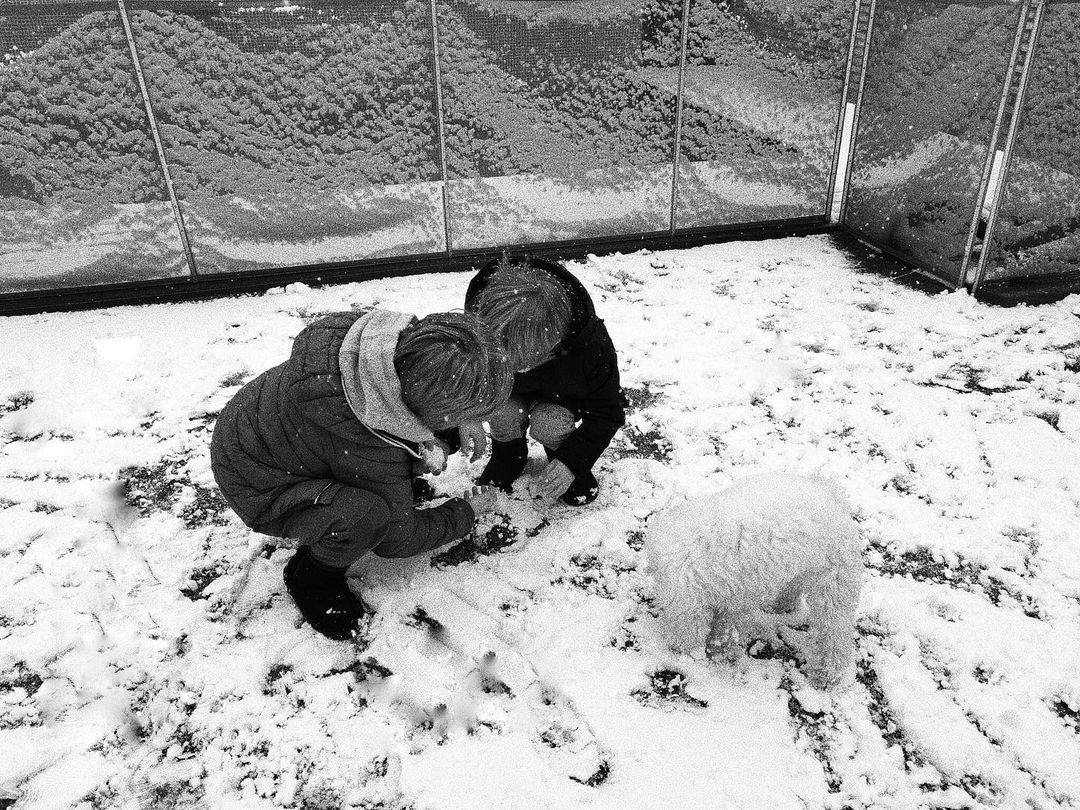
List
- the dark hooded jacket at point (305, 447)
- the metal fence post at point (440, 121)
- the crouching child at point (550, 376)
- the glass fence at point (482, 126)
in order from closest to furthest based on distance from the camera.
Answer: the dark hooded jacket at point (305, 447) → the crouching child at point (550, 376) → the glass fence at point (482, 126) → the metal fence post at point (440, 121)

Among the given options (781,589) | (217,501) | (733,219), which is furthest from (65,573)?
(733,219)

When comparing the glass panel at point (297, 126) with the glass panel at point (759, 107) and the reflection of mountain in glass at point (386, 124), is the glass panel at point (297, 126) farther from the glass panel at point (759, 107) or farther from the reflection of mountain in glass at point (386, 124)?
the glass panel at point (759, 107)

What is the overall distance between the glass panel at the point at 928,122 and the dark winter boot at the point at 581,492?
2982 millimetres

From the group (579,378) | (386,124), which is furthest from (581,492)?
(386,124)

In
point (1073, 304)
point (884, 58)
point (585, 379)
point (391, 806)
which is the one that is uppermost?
point (884, 58)

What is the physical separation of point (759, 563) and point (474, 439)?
41.1 inches

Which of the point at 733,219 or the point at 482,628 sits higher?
the point at 733,219

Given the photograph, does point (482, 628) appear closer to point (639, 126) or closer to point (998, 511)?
point (998, 511)

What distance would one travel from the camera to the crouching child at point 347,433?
174cm

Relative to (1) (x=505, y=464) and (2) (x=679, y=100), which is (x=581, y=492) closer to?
(1) (x=505, y=464)

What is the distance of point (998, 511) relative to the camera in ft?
8.46

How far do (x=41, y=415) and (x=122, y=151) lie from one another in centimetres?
170

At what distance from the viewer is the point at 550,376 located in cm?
241

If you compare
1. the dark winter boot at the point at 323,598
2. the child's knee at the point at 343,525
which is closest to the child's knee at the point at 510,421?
the child's knee at the point at 343,525
